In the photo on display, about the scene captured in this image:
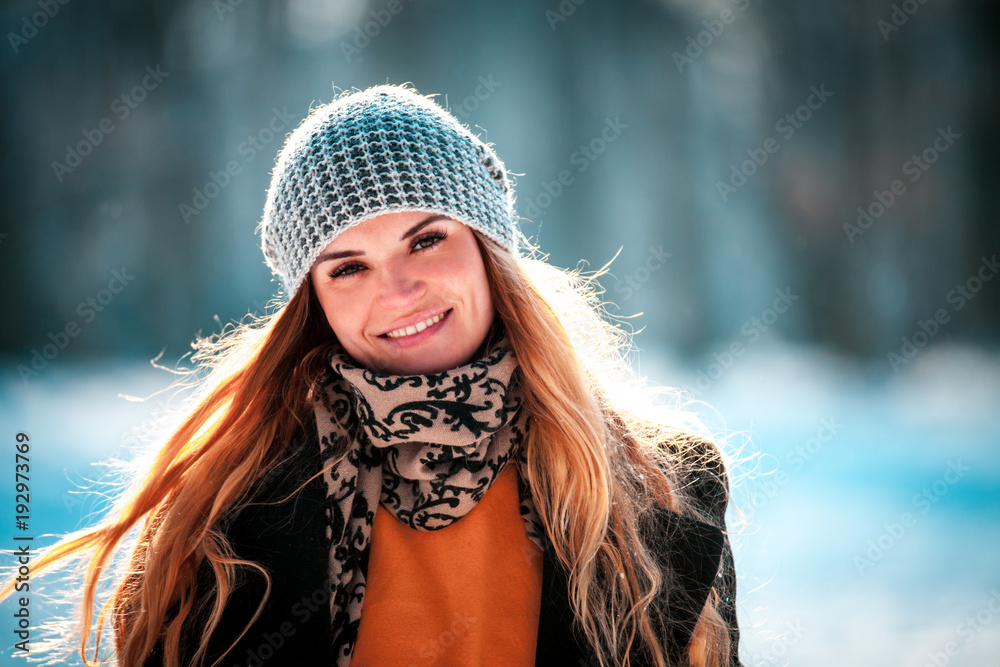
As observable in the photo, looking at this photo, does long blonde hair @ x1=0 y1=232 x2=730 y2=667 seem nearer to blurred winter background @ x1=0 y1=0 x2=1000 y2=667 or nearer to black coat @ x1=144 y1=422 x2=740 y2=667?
black coat @ x1=144 y1=422 x2=740 y2=667

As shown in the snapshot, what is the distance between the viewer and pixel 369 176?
1.52 metres

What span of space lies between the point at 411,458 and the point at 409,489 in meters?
0.07

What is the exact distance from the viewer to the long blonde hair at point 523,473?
148 centimetres

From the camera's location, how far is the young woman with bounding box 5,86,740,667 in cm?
146

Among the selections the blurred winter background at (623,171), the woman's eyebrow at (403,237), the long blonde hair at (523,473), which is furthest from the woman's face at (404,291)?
the blurred winter background at (623,171)

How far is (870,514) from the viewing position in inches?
155

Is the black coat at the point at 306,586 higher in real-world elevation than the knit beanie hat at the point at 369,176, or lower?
lower

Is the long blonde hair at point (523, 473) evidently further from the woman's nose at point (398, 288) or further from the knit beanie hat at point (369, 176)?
the woman's nose at point (398, 288)

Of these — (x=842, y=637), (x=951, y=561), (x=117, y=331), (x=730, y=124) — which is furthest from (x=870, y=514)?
(x=117, y=331)

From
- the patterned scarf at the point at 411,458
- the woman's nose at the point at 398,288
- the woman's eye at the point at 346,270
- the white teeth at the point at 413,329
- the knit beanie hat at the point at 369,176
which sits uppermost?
the knit beanie hat at the point at 369,176

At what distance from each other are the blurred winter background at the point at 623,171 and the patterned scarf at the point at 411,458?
408 cm

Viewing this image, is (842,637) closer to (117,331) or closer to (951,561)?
(951,561)

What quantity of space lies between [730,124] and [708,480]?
7.13 meters

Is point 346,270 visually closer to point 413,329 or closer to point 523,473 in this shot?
point 413,329
